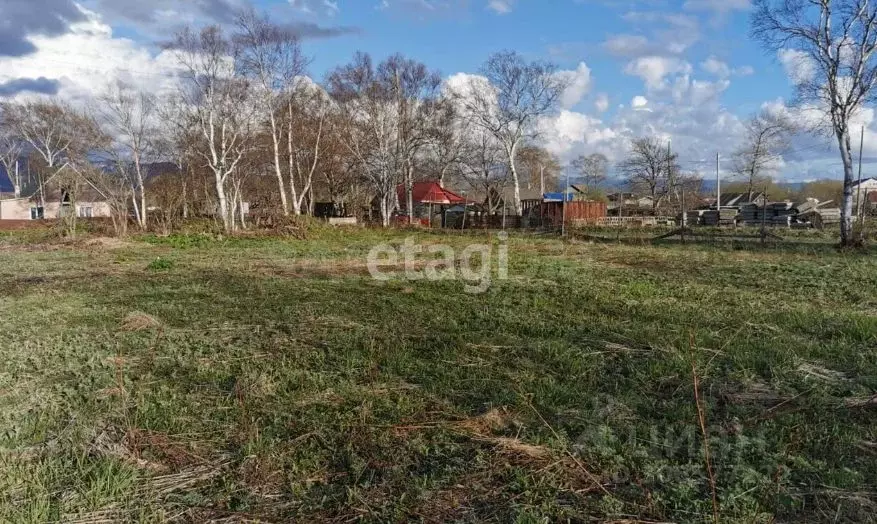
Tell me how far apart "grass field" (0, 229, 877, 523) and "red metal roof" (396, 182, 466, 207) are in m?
33.5

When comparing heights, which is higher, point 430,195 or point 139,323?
point 430,195

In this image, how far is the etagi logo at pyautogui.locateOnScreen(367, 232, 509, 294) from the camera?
979 cm

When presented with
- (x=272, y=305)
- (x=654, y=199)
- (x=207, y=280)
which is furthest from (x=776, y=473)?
(x=654, y=199)


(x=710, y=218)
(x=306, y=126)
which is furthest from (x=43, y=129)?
(x=710, y=218)

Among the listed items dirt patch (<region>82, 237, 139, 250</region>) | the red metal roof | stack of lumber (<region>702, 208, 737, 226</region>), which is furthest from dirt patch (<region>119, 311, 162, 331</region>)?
the red metal roof

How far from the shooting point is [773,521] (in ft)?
7.46

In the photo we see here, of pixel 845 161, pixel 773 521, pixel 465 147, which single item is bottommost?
pixel 773 521

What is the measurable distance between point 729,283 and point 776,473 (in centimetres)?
708

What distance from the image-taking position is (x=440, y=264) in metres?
12.1

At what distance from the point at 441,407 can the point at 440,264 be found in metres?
8.56

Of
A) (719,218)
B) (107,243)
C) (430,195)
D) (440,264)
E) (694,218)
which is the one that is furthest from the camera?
(430,195)

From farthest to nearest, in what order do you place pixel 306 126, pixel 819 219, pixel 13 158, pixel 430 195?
pixel 13 158 < pixel 430 195 < pixel 306 126 < pixel 819 219

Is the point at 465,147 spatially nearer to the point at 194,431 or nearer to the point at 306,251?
the point at 306,251

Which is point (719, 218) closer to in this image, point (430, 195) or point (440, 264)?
point (430, 195)
